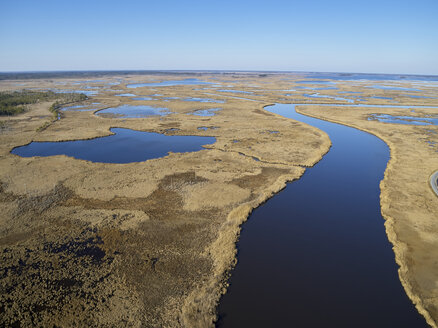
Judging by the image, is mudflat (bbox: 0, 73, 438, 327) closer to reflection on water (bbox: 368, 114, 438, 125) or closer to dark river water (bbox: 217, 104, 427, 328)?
dark river water (bbox: 217, 104, 427, 328)

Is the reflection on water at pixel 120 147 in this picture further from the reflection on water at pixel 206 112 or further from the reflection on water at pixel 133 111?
the reflection on water at pixel 206 112

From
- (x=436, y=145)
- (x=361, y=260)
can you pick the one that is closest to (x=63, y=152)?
(x=361, y=260)

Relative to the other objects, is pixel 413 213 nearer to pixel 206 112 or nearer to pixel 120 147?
pixel 120 147

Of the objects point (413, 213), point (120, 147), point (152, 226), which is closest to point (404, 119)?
point (413, 213)

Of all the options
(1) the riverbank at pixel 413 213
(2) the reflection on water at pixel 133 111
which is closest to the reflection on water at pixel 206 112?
(2) the reflection on water at pixel 133 111

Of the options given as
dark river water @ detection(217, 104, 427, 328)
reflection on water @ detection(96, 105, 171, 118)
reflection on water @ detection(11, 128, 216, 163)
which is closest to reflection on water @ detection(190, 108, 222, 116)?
reflection on water @ detection(96, 105, 171, 118)

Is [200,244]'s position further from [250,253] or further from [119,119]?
[119,119]
